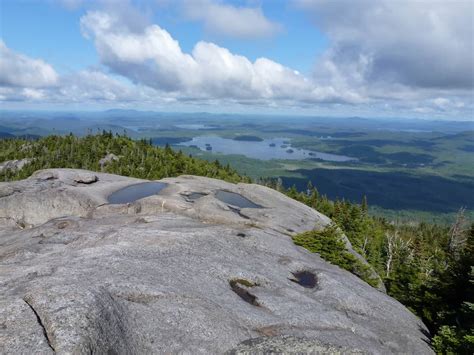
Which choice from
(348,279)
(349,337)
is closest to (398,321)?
(348,279)

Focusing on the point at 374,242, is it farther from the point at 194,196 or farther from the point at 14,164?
the point at 14,164

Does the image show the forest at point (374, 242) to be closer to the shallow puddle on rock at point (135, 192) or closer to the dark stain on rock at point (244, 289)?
the dark stain on rock at point (244, 289)

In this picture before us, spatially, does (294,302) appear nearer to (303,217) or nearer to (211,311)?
(211,311)

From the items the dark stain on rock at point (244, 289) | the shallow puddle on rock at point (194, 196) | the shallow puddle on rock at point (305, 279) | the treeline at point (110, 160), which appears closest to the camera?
the dark stain on rock at point (244, 289)

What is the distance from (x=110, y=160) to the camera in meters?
157

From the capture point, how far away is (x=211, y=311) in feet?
72.4

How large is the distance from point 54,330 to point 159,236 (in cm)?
1672

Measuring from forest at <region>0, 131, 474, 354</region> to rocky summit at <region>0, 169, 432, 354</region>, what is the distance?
4.76 meters

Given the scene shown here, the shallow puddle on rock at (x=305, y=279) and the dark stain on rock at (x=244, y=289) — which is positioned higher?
the dark stain on rock at (x=244, y=289)

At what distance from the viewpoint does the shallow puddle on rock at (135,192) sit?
1995 inches

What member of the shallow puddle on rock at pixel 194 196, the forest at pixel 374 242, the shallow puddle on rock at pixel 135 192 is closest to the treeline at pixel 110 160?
the forest at pixel 374 242

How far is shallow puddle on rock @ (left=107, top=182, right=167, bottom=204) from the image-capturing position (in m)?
50.7

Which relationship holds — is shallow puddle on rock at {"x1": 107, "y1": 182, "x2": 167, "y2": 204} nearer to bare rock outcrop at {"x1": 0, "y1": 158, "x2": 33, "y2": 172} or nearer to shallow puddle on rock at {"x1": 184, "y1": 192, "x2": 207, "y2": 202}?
shallow puddle on rock at {"x1": 184, "y1": 192, "x2": 207, "y2": 202}

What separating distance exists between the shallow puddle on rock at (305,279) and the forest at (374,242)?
9412 millimetres
